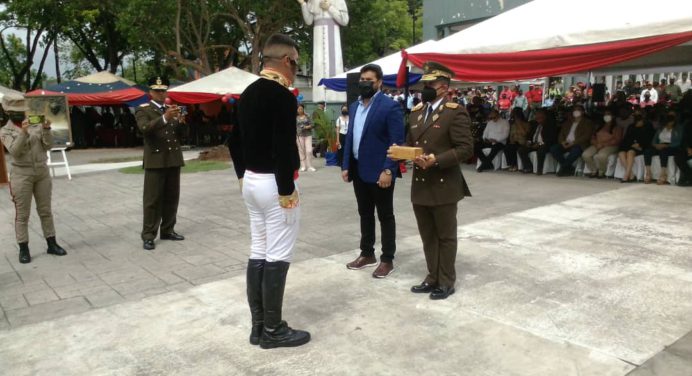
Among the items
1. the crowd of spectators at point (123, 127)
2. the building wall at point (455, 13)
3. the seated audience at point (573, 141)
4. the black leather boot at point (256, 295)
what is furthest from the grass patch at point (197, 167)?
the building wall at point (455, 13)

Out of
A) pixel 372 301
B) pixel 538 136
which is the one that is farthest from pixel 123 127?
pixel 372 301

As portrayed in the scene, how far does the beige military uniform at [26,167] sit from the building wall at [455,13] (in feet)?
77.6

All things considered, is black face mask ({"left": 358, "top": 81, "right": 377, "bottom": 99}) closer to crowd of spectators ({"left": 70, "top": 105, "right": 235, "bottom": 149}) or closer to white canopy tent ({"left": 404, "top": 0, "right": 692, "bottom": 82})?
white canopy tent ({"left": 404, "top": 0, "right": 692, "bottom": 82})

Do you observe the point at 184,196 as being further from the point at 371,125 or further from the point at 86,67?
the point at 86,67

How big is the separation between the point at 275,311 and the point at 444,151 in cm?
177

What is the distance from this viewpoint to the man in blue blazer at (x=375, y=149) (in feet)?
15.7

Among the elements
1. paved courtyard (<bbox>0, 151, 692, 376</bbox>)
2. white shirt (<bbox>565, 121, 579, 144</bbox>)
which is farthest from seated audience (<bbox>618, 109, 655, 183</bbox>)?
paved courtyard (<bbox>0, 151, 692, 376</bbox>)

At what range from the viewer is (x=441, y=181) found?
422 cm

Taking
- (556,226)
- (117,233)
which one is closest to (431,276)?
(556,226)

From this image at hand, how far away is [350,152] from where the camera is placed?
5059 millimetres

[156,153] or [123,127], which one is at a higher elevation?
[123,127]

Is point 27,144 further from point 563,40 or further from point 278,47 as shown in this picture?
point 563,40

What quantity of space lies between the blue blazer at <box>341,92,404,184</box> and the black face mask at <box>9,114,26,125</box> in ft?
11.7

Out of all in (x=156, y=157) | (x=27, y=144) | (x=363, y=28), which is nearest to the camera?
(x=27, y=144)
